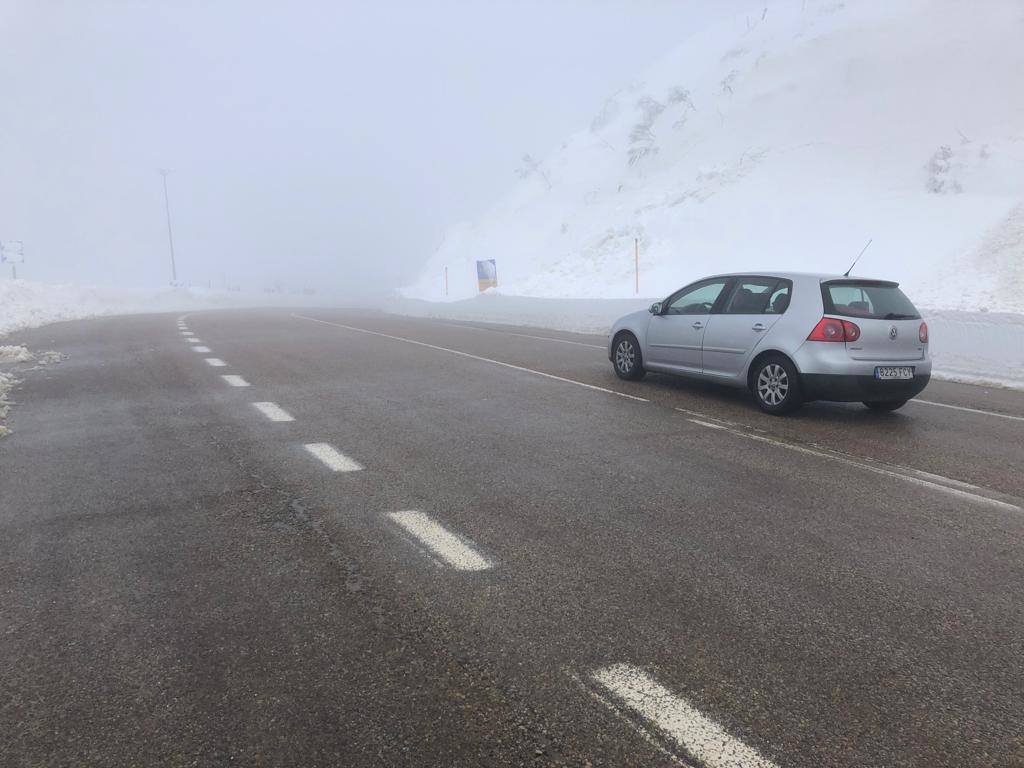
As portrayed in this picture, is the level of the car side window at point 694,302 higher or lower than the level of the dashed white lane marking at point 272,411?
higher

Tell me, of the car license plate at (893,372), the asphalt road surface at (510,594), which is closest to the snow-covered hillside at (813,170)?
the car license plate at (893,372)

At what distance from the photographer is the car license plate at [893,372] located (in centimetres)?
819

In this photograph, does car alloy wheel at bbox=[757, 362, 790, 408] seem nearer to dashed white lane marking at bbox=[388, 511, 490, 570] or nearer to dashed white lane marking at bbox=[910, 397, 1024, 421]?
dashed white lane marking at bbox=[910, 397, 1024, 421]

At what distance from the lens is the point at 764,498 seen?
5.33m

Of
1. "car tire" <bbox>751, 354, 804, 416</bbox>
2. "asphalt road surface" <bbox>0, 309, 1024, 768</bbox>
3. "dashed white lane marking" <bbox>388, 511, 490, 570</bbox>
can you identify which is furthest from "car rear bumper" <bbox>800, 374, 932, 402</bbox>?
"dashed white lane marking" <bbox>388, 511, 490, 570</bbox>

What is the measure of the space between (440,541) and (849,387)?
18.1 feet

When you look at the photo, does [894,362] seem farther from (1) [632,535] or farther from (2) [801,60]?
(2) [801,60]

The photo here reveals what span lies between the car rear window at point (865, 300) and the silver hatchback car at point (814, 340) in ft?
0.04

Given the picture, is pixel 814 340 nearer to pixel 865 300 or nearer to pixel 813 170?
pixel 865 300

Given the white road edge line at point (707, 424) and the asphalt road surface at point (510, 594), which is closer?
the asphalt road surface at point (510, 594)

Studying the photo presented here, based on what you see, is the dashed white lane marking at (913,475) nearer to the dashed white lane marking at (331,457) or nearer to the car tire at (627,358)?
the car tire at (627,358)

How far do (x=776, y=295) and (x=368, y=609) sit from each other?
22.4 ft

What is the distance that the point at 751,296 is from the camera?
924 cm

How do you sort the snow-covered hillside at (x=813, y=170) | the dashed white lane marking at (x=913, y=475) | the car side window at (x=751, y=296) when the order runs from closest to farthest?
1. the dashed white lane marking at (x=913, y=475)
2. the car side window at (x=751, y=296)
3. the snow-covered hillside at (x=813, y=170)
